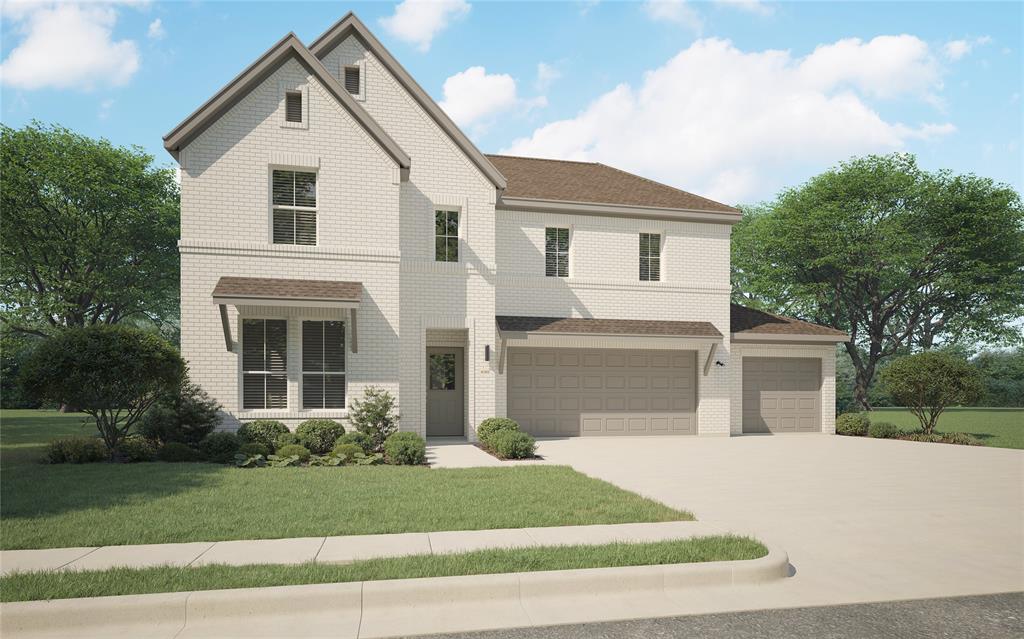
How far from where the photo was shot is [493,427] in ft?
54.4

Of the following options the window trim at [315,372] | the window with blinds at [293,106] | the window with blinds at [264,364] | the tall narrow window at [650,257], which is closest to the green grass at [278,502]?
the window with blinds at [264,364]

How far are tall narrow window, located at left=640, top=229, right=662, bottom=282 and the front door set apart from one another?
21.9ft


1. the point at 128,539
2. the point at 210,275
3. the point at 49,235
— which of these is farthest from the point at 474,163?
the point at 49,235

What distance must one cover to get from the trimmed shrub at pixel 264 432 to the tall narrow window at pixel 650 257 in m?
12.0

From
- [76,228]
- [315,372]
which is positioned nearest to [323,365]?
[315,372]

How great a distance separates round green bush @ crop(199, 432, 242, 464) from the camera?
1342 cm

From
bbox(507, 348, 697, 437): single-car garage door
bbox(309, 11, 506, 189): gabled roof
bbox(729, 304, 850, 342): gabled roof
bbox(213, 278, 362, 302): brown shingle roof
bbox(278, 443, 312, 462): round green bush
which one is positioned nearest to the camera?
bbox(278, 443, 312, 462): round green bush

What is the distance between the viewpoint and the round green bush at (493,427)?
16453 mm

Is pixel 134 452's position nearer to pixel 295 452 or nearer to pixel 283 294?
pixel 295 452

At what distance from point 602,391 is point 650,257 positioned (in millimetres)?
4643

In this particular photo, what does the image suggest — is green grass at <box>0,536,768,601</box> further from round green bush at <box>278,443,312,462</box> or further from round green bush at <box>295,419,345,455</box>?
round green bush at <box>295,419,345,455</box>

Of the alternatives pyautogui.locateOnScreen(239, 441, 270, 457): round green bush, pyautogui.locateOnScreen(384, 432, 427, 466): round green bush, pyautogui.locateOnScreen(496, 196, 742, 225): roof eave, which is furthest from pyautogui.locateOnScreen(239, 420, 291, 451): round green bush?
pyautogui.locateOnScreen(496, 196, 742, 225): roof eave

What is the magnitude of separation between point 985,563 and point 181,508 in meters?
9.52

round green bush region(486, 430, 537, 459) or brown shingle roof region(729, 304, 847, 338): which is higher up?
brown shingle roof region(729, 304, 847, 338)
